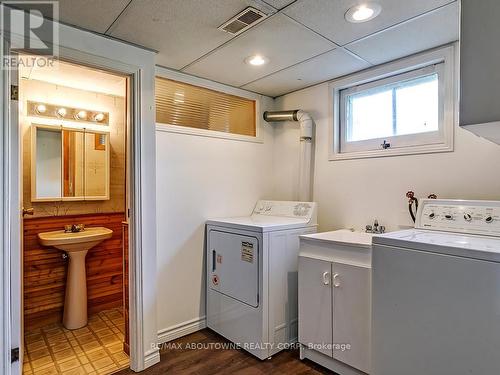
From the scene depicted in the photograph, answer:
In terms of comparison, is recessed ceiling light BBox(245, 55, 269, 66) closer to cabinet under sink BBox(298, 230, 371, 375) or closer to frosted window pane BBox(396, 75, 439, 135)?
frosted window pane BBox(396, 75, 439, 135)

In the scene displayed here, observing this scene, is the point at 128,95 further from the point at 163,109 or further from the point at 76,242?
the point at 76,242

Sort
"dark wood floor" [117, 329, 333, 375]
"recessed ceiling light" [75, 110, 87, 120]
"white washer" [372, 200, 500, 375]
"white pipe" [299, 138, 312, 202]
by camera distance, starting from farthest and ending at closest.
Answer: "recessed ceiling light" [75, 110, 87, 120]
"white pipe" [299, 138, 312, 202]
"dark wood floor" [117, 329, 333, 375]
"white washer" [372, 200, 500, 375]

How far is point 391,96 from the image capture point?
2.43m

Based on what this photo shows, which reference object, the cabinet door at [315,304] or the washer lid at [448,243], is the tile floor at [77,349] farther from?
the washer lid at [448,243]

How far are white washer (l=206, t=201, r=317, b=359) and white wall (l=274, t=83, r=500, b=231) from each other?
311mm

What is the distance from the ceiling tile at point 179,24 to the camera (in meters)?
1.58

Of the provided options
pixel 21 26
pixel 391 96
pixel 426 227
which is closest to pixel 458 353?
pixel 426 227

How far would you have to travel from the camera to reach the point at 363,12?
165cm

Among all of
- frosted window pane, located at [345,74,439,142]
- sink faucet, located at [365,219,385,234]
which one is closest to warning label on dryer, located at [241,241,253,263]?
sink faucet, located at [365,219,385,234]

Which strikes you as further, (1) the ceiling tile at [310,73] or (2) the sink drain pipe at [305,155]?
(2) the sink drain pipe at [305,155]

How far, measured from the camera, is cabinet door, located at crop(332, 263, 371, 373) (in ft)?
5.92

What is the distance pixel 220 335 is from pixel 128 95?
2.02m

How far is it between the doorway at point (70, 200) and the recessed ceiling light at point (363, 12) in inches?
69.8

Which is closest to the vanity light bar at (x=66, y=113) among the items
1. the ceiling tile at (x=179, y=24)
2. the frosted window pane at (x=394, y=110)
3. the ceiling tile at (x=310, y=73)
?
the ceiling tile at (x=179, y=24)
